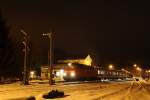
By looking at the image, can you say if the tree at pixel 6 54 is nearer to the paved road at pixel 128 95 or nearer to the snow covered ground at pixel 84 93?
the snow covered ground at pixel 84 93

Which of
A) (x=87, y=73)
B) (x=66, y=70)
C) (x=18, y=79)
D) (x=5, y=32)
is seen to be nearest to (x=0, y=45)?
(x=5, y=32)

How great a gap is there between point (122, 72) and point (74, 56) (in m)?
49.1

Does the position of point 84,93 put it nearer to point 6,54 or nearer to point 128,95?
point 128,95

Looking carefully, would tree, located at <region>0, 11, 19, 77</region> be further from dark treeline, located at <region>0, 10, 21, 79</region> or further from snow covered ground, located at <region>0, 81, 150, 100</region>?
snow covered ground, located at <region>0, 81, 150, 100</region>

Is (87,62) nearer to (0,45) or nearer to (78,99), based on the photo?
(0,45)

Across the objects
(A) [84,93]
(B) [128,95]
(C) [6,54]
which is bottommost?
(B) [128,95]

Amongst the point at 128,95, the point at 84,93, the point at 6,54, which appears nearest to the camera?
the point at 128,95

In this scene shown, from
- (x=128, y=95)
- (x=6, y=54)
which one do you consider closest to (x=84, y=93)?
(x=128, y=95)

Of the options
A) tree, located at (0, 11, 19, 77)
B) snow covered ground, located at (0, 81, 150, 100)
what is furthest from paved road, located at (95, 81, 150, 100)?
tree, located at (0, 11, 19, 77)

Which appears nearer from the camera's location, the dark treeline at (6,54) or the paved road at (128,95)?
the paved road at (128,95)

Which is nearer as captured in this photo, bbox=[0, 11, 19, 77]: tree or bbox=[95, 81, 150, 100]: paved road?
bbox=[95, 81, 150, 100]: paved road

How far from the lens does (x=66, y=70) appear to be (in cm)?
8156

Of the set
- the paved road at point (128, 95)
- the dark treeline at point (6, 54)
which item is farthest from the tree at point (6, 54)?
the paved road at point (128, 95)

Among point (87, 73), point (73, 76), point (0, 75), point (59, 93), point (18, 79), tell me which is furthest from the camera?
point (87, 73)
